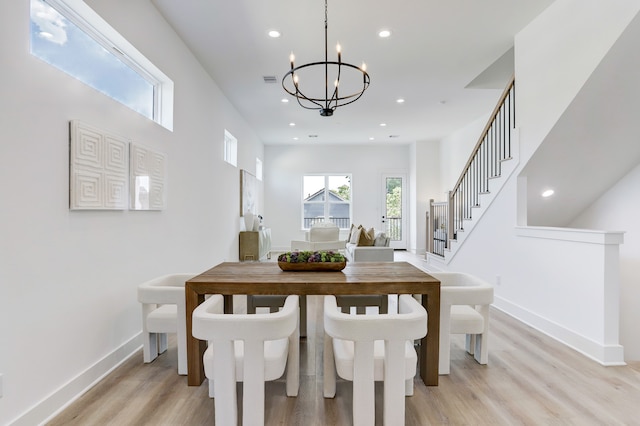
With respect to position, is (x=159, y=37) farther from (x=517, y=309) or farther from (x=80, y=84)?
(x=517, y=309)

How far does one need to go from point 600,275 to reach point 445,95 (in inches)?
146

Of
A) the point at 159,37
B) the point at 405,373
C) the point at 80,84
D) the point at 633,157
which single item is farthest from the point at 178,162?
the point at 633,157

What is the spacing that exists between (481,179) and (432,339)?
3.50 meters

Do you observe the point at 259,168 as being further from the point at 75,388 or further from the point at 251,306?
A: the point at 75,388

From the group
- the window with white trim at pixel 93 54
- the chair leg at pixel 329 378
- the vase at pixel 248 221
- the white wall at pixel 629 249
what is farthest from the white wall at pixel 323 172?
the chair leg at pixel 329 378

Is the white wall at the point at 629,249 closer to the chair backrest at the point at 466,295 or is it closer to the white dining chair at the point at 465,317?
the white dining chair at the point at 465,317

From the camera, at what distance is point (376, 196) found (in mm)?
9586

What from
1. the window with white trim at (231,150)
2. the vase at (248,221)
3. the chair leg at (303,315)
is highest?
the window with white trim at (231,150)

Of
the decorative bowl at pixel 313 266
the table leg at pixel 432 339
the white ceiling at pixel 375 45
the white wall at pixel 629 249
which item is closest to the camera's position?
the table leg at pixel 432 339

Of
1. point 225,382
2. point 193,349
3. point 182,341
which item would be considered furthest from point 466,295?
point 182,341

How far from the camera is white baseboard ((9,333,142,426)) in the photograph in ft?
5.82

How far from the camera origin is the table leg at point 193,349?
83.4 inches

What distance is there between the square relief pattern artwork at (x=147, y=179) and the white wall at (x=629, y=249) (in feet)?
16.1

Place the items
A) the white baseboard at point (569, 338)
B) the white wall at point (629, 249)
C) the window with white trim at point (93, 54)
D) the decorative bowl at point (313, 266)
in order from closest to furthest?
the window with white trim at point (93, 54)
the decorative bowl at point (313, 266)
the white baseboard at point (569, 338)
the white wall at point (629, 249)
